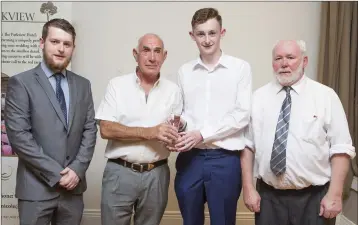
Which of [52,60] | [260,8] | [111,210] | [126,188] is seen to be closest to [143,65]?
[52,60]

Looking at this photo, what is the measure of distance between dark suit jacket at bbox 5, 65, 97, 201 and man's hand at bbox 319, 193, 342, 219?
136 centimetres

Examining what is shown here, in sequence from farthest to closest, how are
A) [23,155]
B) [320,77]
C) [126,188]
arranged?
[320,77] < [126,188] < [23,155]

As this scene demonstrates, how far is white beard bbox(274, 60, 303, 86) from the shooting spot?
85.4 inches

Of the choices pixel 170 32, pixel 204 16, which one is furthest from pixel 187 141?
pixel 170 32

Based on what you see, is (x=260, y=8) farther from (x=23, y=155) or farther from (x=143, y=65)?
(x=23, y=155)

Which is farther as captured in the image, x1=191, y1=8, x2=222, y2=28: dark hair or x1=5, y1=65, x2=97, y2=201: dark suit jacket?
x1=191, y1=8, x2=222, y2=28: dark hair

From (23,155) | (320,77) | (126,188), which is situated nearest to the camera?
(23,155)

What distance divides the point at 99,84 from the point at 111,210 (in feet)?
5.20

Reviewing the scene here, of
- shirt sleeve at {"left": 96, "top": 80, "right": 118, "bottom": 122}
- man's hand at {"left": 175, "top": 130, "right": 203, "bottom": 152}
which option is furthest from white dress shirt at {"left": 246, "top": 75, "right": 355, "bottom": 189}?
shirt sleeve at {"left": 96, "top": 80, "right": 118, "bottom": 122}

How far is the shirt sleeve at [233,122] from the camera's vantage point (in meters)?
2.26

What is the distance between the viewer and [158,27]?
11.7ft

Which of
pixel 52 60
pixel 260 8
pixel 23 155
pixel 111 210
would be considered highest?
pixel 260 8

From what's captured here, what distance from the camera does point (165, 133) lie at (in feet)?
7.22

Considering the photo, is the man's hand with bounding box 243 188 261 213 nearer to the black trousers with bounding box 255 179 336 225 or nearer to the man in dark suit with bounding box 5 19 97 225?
the black trousers with bounding box 255 179 336 225
